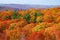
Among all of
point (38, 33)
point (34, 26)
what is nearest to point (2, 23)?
point (34, 26)

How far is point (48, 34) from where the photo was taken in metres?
4.46

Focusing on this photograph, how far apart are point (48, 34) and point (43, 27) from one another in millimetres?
574

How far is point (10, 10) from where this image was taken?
6.53 metres

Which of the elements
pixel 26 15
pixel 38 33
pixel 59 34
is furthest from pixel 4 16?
pixel 59 34

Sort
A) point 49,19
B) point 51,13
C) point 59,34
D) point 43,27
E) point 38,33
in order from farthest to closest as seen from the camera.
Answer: point 51,13, point 49,19, point 43,27, point 38,33, point 59,34

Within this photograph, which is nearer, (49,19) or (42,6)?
(49,19)

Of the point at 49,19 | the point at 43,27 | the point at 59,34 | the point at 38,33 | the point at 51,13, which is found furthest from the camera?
the point at 51,13

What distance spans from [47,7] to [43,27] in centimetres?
175

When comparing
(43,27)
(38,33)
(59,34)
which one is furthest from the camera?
(43,27)

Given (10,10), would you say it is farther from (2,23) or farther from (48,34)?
(48,34)

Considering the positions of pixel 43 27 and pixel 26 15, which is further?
pixel 26 15

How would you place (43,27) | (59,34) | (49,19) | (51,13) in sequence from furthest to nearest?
(51,13), (49,19), (43,27), (59,34)

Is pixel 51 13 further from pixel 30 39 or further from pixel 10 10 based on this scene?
pixel 30 39

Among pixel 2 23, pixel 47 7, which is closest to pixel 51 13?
pixel 47 7
